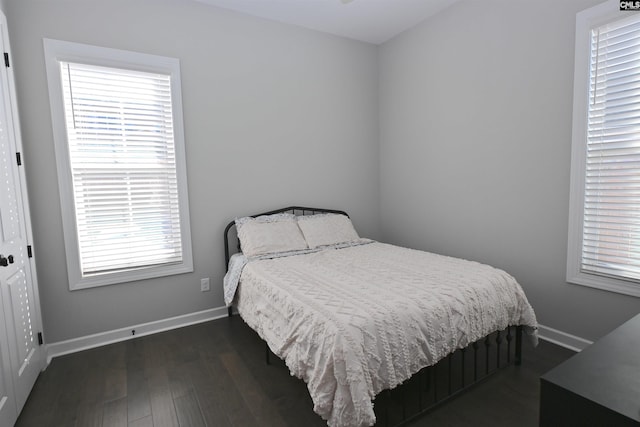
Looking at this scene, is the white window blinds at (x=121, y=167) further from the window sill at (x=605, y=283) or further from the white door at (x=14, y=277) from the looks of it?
the window sill at (x=605, y=283)

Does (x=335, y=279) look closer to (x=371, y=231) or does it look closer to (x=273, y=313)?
(x=273, y=313)

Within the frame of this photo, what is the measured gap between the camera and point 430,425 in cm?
170

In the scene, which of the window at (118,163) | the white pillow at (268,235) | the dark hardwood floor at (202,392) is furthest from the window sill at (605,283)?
the window at (118,163)

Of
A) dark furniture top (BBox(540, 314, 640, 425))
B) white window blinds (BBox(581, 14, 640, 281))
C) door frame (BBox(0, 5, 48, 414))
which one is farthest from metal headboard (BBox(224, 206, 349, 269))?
dark furniture top (BBox(540, 314, 640, 425))

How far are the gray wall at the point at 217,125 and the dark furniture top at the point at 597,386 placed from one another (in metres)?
2.81

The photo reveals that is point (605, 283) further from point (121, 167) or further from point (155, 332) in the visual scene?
point (121, 167)

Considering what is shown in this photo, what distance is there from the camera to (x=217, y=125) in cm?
306

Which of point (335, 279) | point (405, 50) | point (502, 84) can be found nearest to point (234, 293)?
point (335, 279)

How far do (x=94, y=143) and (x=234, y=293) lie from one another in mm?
1639

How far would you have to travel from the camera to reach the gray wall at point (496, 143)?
237cm

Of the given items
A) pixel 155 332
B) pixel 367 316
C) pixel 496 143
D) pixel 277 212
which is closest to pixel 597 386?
pixel 367 316

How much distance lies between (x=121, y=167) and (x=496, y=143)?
125 inches

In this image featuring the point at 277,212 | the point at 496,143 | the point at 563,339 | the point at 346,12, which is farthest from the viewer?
the point at 277,212

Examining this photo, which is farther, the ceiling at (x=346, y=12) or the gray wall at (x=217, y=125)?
the ceiling at (x=346, y=12)
